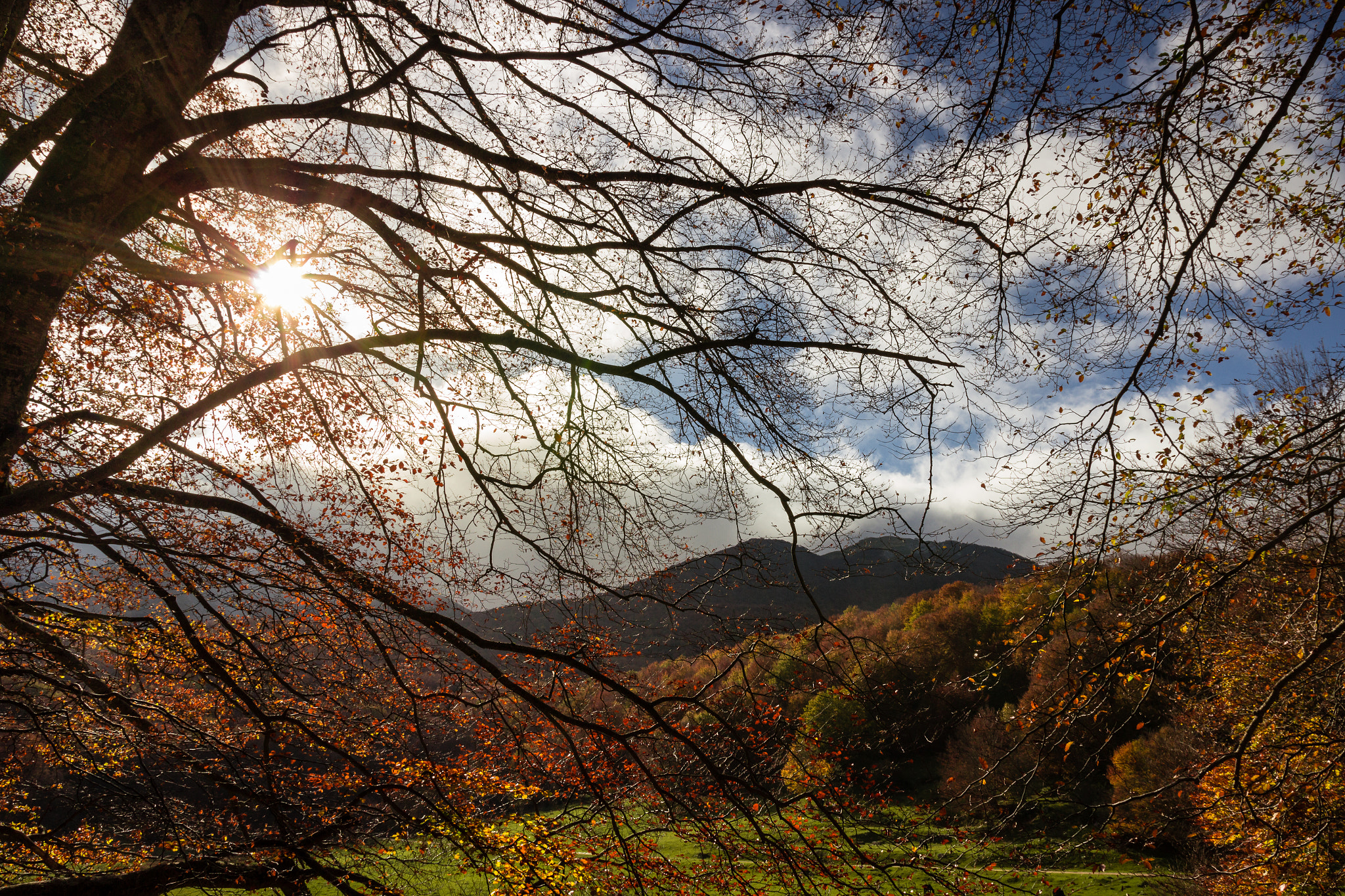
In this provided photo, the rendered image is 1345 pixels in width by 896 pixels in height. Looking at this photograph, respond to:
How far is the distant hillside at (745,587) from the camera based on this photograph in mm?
4133

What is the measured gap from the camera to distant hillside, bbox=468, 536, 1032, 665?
4133 mm

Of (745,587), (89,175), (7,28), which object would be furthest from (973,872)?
(7,28)

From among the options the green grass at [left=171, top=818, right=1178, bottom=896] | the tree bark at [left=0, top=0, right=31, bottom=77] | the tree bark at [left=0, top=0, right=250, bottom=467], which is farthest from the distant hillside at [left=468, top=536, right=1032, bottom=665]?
the tree bark at [left=0, top=0, right=31, bottom=77]

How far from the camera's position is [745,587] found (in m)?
5.00

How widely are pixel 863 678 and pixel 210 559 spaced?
4.61 metres

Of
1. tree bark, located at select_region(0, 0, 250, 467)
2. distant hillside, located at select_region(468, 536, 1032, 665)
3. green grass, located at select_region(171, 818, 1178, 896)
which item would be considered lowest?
green grass, located at select_region(171, 818, 1178, 896)

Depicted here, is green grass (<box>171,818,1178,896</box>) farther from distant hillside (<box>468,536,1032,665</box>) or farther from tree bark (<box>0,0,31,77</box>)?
tree bark (<box>0,0,31,77</box>)

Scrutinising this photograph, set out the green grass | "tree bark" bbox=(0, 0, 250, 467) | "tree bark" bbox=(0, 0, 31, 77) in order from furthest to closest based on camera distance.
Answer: the green grass → "tree bark" bbox=(0, 0, 250, 467) → "tree bark" bbox=(0, 0, 31, 77)

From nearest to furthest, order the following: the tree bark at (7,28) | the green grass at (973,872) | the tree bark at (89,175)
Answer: the tree bark at (7,28)
the tree bark at (89,175)
the green grass at (973,872)

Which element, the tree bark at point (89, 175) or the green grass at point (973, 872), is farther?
the green grass at point (973, 872)

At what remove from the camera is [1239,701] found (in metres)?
13.2

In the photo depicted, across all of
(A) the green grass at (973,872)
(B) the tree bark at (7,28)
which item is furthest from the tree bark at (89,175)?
(A) the green grass at (973,872)

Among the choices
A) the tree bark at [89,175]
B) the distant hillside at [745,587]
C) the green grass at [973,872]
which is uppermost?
the tree bark at [89,175]

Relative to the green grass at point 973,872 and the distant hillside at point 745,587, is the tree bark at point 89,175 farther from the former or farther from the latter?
the green grass at point 973,872
